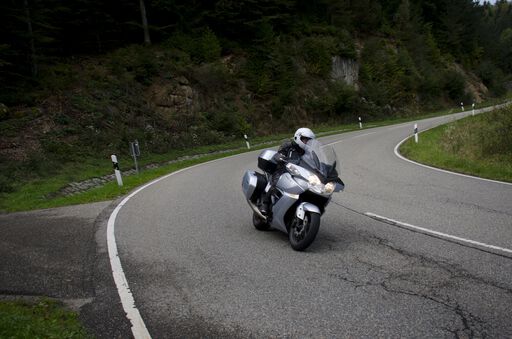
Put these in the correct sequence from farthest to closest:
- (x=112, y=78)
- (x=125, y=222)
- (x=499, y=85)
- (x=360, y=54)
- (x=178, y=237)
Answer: (x=499, y=85), (x=360, y=54), (x=112, y=78), (x=125, y=222), (x=178, y=237)

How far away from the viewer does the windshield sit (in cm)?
607

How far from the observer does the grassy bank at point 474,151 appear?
12008 millimetres

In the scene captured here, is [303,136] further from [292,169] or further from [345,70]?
[345,70]

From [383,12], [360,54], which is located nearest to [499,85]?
[383,12]

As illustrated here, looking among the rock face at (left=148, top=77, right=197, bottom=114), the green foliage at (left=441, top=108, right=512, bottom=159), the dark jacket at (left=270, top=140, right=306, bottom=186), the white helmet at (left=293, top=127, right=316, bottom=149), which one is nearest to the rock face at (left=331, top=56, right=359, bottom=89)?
the rock face at (left=148, top=77, right=197, bottom=114)

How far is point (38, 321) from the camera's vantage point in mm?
3988

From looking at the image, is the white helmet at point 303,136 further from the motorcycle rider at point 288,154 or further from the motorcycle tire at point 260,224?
the motorcycle tire at point 260,224

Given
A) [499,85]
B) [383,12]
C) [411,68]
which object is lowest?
[499,85]

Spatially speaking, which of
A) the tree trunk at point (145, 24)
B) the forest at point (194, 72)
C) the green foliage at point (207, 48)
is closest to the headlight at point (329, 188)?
the forest at point (194, 72)

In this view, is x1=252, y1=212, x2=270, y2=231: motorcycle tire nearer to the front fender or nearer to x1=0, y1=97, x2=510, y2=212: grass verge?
the front fender

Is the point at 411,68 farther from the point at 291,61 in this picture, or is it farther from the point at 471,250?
the point at 471,250

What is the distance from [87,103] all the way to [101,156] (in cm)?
454

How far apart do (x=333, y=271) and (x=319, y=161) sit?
1711 millimetres

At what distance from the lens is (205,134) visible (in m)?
26.2
